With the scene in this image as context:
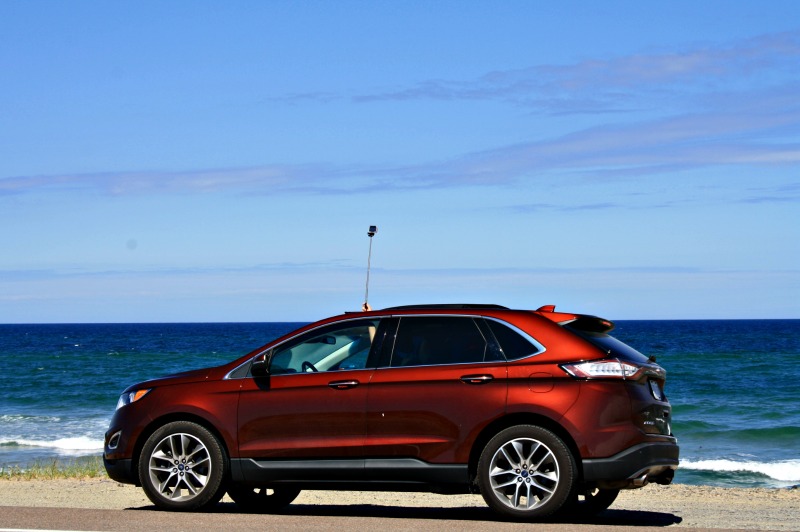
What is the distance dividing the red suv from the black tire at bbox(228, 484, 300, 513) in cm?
44

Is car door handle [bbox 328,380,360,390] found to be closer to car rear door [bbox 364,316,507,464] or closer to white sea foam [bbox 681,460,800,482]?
car rear door [bbox 364,316,507,464]

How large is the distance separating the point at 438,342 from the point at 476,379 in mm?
496

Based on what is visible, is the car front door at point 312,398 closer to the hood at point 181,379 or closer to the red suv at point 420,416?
the red suv at point 420,416

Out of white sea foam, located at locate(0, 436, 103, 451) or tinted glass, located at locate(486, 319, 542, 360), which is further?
white sea foam, located at locate(0, 436, 103, 451)

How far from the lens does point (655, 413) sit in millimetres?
9000

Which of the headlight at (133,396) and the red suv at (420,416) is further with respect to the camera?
the headlight at (133,396)

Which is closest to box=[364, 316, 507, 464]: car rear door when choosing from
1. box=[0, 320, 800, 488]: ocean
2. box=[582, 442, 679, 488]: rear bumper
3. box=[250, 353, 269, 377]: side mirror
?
box=[582, 442, 679, 488]: rear bumper

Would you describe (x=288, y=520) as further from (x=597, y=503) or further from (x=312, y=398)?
(x=597, y=503)

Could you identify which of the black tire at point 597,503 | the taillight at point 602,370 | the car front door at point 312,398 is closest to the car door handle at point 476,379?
the taillight at point 602,370

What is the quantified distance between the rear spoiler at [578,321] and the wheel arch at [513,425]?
758mm

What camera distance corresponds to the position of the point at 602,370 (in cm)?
881

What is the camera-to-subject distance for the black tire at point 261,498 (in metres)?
10.4

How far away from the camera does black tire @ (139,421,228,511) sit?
31.6 feet

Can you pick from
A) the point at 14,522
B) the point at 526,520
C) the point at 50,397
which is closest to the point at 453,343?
the point at 526,520
